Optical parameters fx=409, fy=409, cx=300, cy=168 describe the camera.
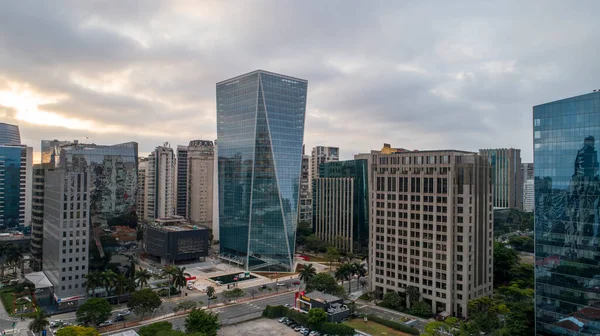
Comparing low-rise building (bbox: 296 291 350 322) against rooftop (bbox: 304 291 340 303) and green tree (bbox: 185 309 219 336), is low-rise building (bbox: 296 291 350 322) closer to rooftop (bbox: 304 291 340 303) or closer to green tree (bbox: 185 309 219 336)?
rooftop (bbox: 304 291 340 303)

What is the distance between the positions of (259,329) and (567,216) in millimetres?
49709

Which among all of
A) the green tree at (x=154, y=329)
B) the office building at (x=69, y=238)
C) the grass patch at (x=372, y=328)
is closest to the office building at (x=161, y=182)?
the office building at (x=69, y=238)

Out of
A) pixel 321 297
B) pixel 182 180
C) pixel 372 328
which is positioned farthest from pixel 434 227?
pixel 182 180

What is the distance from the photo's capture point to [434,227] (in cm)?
7862

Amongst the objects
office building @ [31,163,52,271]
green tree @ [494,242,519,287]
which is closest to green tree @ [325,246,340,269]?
green tree @ [494,242,519,287]

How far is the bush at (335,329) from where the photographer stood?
65.0m

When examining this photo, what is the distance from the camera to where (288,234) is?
114375 mm

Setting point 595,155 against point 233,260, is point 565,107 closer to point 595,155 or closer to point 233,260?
point 595,155

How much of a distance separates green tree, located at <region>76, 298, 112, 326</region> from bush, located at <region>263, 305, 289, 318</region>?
90.9ft

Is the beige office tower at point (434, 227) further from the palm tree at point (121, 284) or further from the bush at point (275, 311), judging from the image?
the palm tree at point (121, 284)

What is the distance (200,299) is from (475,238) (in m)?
57.9

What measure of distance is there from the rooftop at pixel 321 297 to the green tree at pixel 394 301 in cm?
1152

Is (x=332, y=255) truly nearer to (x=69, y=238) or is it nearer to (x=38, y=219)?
(x=69, y=238)

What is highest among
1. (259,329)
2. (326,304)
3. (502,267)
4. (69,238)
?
(69,238)
